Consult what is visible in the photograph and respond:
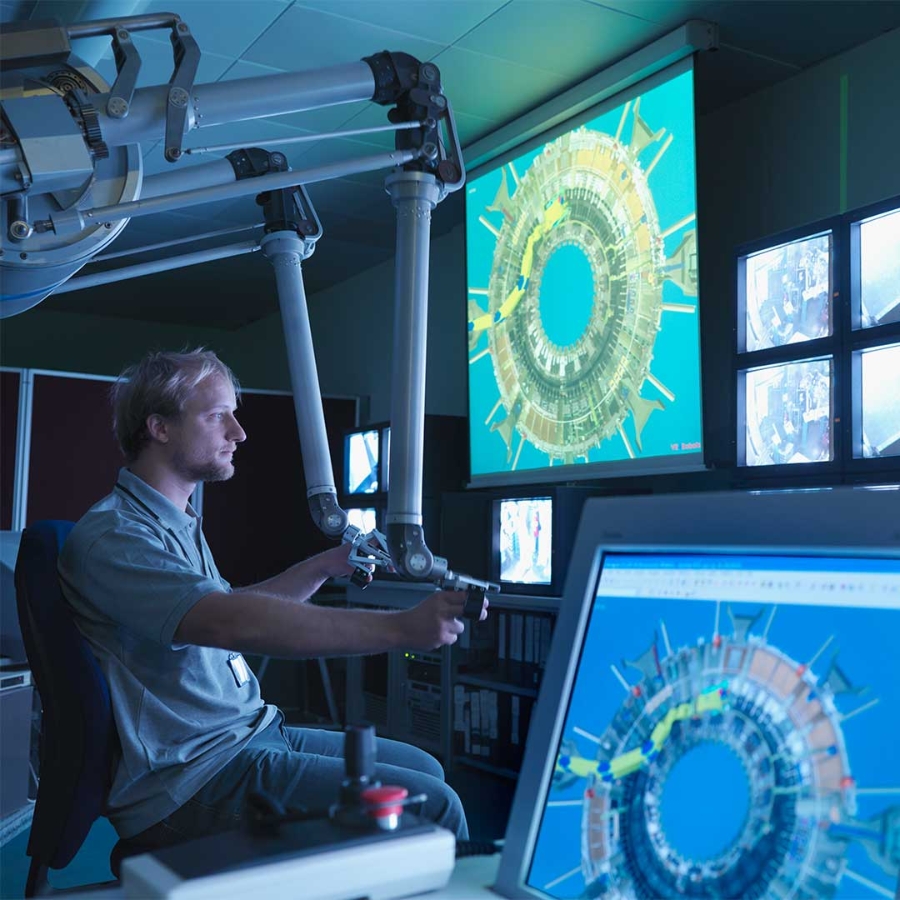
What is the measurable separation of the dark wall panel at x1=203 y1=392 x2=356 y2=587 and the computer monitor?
495 cm

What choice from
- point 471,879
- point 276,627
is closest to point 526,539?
point 276,627

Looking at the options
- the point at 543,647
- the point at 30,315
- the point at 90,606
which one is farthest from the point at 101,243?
the point at 30,315

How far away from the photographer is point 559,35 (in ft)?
11.3

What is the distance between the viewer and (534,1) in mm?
3238

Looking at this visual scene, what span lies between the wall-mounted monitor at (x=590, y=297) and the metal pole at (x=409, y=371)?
7.39 ft

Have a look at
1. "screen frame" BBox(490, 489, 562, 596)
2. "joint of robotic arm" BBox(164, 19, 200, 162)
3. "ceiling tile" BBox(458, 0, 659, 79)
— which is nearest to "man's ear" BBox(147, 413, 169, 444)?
"joint of robotic arm" BBox(164, 19, 200, 162)

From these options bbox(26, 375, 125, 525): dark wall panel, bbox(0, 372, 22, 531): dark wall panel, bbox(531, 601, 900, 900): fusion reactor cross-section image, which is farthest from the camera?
bbox(26, 375, 125, 525): dark wall panel

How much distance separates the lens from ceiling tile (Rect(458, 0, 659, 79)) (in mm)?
3289

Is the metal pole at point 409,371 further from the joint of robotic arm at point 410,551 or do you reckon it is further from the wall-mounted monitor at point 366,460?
the wall-mounted monitor at point 366,460

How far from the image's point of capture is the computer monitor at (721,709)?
0.53 metres

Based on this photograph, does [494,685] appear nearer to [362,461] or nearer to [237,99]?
[362,461]

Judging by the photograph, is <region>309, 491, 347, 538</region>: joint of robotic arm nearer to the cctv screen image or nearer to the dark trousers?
the dark trousers

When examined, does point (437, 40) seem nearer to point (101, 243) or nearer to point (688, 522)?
point (101, 243)

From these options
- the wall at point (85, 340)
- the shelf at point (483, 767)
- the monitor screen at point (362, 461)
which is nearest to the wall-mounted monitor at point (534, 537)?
the shelf at point (483, 767)
